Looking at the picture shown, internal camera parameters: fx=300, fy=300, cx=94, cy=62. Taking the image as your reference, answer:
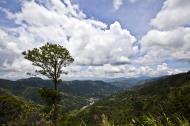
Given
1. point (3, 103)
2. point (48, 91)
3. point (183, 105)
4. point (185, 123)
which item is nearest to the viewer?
point (185, 123)

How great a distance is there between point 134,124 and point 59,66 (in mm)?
45734

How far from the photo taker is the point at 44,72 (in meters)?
50.3

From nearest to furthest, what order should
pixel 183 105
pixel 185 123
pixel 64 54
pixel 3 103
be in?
pixel 185 123 → pixel 64 54 → pixel 183 105 → pixel 3 103

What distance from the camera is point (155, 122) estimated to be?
19.2ft

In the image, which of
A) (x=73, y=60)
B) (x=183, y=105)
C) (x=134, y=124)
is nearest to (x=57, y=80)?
(x=73, y=60)

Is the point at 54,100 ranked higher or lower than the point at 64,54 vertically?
lower

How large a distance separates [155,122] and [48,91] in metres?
44.0

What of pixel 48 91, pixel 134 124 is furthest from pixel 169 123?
pixel 48 91

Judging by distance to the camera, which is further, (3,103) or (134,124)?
(3,103)

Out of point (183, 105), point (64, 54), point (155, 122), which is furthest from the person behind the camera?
point (183, 105)

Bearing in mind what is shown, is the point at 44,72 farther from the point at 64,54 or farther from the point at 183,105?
the point at 183,105

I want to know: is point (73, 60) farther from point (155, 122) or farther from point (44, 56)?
point (155, 122)

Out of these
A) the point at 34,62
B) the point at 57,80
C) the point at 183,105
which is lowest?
the point at 183,105

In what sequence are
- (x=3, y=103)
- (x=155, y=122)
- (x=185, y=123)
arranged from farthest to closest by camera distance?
(x=3, y=103)
(x=155, y=122)
(x=185, y=123)
